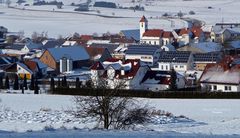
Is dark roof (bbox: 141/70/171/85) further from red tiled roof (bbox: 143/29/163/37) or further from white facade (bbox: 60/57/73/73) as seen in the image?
red tiled roof (bbox: 143/29/163/37)

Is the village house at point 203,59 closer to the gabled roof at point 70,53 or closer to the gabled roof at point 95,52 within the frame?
the gabled roof at point 95,52

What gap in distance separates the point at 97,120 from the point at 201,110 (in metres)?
3.93

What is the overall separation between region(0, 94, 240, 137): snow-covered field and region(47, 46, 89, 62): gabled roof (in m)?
11.0

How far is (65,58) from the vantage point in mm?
23000

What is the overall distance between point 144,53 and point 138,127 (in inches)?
784

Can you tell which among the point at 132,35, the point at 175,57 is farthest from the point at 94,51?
the point at 132,35

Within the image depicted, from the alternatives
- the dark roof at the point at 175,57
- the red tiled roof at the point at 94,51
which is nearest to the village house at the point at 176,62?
the dark roof at the point at 175,57

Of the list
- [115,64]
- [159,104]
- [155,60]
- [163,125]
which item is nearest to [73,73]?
[115,64]

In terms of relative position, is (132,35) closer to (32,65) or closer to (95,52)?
(95,52)

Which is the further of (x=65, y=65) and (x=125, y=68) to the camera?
(x=65, y=65)

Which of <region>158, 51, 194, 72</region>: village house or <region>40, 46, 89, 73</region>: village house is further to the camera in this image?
<region>158, 51, 194, 72</region>: village house

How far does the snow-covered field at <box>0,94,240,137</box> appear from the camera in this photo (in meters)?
5.75

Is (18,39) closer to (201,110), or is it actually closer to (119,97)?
(201,110)

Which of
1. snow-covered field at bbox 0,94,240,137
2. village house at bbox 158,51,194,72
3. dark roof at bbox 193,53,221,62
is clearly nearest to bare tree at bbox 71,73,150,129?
snow-covered field at bbox 0,94,240,137
